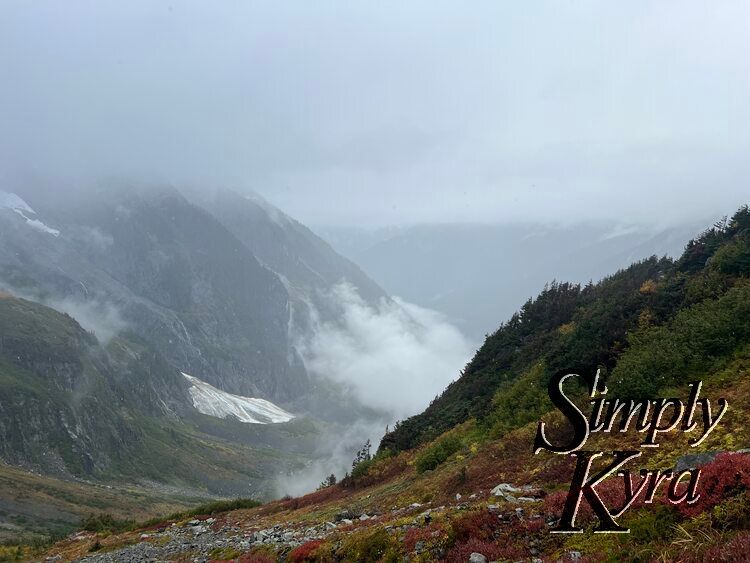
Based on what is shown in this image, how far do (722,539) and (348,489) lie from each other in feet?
92.0

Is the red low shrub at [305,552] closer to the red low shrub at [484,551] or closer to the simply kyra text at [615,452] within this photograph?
the red low shrub at [484,551]

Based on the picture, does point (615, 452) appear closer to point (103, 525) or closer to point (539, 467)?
point (539, 467)

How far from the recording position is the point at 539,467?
61.9 feet

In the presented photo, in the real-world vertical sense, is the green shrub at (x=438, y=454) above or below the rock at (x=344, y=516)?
above

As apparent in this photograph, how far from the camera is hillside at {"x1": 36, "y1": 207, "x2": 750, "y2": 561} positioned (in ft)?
33.0

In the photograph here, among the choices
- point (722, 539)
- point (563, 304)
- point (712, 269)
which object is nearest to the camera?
point (722, 539)

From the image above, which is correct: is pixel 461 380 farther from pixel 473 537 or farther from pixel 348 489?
pixel 473 537

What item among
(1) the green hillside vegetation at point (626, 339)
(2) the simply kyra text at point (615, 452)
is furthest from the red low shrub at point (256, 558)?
(1) the green hillside vegetation at point (626, 339)

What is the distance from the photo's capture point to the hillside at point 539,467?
1005 cm

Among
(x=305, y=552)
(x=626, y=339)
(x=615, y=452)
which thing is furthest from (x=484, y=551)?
(x=626, y=339)

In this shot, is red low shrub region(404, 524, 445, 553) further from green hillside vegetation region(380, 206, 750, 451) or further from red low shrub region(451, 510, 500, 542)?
green hillside vegetation region(380, 206, 750, 451)

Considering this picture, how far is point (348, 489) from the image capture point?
1332 inches

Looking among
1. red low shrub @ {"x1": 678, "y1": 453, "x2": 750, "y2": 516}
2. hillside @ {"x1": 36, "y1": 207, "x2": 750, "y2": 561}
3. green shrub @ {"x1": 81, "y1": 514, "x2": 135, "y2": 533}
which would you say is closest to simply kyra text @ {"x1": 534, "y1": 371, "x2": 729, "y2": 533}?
red low shrub @ {"x1": 678, "y1": 453, "x2": 750, "y2": 516}

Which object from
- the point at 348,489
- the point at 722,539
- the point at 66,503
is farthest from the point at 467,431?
the point at 66,503
